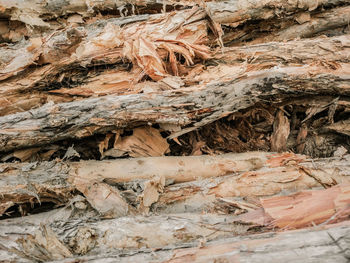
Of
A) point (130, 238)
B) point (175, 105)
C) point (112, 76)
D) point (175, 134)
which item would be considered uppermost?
point (112, 76)

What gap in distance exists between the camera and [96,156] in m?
3.11

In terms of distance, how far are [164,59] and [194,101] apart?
843mm

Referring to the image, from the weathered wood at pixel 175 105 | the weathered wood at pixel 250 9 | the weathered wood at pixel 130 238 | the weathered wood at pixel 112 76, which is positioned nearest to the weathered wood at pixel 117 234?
the weathered wood at pixel 130 238

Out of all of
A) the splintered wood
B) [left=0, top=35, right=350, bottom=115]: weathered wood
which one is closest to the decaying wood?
the splintered wood

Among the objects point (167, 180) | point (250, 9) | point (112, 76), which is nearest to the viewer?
point (167, 180)

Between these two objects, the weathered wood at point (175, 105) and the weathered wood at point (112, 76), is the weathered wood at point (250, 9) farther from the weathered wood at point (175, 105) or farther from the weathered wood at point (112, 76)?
the weathered wood at point (175, 105)

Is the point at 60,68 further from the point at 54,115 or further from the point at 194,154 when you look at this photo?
the point at 194,154

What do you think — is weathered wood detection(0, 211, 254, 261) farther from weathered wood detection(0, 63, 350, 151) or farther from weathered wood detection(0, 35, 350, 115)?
weathered wood detection(0, 35, 350, 115)

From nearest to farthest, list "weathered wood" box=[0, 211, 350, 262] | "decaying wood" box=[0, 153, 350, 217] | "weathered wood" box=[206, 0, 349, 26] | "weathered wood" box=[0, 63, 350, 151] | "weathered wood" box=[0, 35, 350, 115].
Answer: "weathered wood" box=[0, 211, 350, 262] → "decaying wood" box=[0, 153, 350, 217] → "weathered wood" box=[0, 63, 350, 151] → "weathered wood" box=[0, 35, 350, 115] → "weathered wood" box=[206, 0, 349, 26]

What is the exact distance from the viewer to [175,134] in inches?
113

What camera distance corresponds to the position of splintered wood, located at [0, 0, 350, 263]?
212cm

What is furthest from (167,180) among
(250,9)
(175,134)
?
(250,9)

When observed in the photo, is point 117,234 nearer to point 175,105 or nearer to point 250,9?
point 175,105

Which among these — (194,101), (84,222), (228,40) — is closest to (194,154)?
(194,101)
